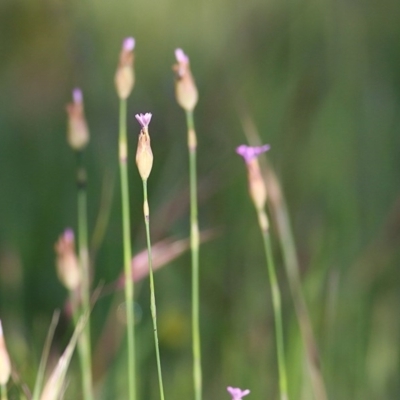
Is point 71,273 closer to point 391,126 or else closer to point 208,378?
point 208,378

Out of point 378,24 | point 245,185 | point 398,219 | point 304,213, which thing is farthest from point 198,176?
point 378,24

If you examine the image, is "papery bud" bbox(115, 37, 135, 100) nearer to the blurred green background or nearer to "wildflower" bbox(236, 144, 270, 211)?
"wildflower" bbox(236, 144, 270, 211)

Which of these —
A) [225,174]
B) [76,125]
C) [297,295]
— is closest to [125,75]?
[76,125]

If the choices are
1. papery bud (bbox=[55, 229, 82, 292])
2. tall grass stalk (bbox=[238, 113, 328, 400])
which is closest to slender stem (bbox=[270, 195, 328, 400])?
tall grass stalk (bbox=[238, 113, 328, 400])

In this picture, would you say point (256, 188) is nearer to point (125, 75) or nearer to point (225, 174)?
point (125, 75)

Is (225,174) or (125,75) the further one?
(225,174)

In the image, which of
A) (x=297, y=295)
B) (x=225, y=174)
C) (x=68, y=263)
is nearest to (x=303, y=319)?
(x=297, y=295)

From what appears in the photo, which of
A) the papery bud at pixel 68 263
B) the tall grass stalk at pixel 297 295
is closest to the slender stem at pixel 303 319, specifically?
the tall grass stalk at pixel 297 295

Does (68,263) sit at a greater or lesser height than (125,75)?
lesser
